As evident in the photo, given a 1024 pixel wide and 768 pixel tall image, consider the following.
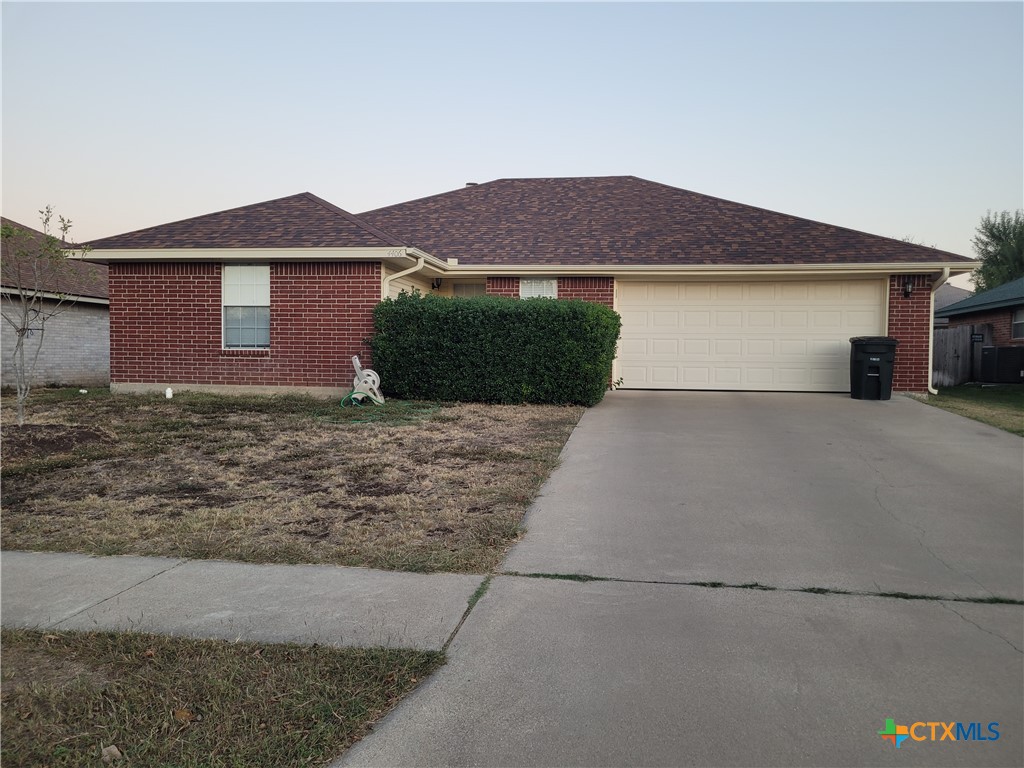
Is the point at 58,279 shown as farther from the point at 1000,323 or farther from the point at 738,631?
the point at 1000,323

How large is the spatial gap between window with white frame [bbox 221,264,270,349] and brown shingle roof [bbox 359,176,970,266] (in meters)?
4.10

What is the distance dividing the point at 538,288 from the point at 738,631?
13.5m

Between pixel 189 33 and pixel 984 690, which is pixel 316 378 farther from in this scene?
pixel 984 690

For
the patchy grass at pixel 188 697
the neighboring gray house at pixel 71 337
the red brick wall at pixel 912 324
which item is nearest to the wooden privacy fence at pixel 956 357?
the red brick wall at pixel 912 324

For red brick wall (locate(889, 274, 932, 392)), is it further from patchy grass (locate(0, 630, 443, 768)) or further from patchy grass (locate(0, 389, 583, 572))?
patchy grass (locate(0, 630, 443, 768))

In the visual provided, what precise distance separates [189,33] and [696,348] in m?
11.8

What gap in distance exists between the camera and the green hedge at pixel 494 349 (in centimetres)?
1298

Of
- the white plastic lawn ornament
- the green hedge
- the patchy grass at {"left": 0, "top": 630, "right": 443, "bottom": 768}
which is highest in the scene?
the green hedge

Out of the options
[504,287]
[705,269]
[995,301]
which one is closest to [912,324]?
[705,269]

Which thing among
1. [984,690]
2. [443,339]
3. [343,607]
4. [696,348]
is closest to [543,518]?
[343,607]

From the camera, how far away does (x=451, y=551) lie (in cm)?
516

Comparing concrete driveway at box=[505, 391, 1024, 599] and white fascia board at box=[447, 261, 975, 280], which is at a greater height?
white fascia board at box=[447, 261, 975, 280]

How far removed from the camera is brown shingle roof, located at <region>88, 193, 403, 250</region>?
47.4ft

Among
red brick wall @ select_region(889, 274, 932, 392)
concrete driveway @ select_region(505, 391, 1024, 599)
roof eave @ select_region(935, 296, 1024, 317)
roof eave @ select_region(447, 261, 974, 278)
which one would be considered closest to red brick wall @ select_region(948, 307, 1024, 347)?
roof eave @ select_region(935, 296, 1024, 317)
